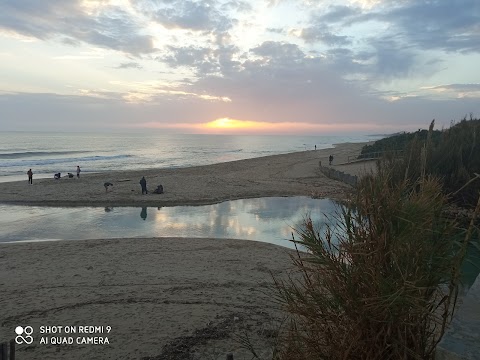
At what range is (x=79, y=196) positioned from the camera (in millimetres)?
24781

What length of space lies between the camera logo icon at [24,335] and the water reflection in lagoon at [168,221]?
852cm

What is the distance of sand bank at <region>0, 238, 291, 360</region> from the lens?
6602 millimetres

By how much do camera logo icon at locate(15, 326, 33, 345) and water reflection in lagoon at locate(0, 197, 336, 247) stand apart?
8.52m

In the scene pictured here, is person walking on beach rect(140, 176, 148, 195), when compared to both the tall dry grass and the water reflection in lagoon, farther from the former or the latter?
the tall dry grass

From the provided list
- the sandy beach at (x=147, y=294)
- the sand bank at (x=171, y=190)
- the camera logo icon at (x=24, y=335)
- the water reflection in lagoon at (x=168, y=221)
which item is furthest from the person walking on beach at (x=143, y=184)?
the camera logo icon at (x=24, y=335)

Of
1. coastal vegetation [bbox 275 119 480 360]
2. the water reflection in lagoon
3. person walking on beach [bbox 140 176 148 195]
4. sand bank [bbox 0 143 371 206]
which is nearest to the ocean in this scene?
sand bank [bbox 0 143 371 206]

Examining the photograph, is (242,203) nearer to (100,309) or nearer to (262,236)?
(262,236)

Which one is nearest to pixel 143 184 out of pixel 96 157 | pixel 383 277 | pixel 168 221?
pixel 168 221

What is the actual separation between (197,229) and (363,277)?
1453cm

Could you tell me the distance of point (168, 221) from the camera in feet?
61.0

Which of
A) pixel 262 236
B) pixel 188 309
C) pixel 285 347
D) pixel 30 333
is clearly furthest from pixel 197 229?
pixel 285 347

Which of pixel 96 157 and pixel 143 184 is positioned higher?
pixel 143 184

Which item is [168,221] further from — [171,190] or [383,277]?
[383,277]

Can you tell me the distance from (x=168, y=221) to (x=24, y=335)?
11737 mm
